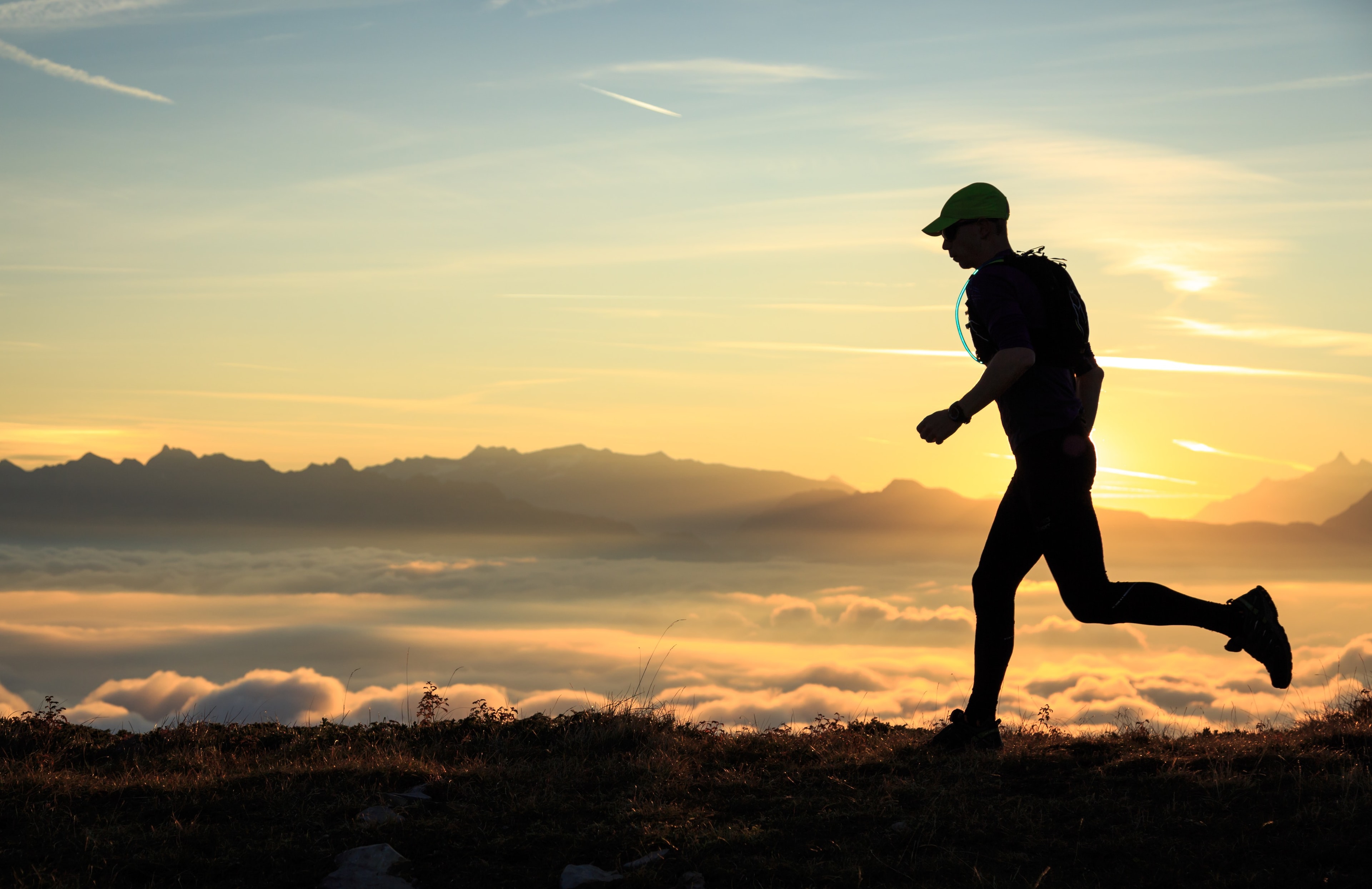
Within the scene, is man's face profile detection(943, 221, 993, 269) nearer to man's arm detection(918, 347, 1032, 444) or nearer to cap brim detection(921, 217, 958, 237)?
cap brim detection(921, 217, 958, 237)

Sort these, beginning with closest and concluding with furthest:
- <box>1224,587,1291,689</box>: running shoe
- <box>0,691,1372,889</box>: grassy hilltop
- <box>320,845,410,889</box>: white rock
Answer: <box>0,691,1372,889</box>: grassy hilltop, <box>320,845,410,889</box>: white rock, <box>1224,587,1291,689</box>: running shoe

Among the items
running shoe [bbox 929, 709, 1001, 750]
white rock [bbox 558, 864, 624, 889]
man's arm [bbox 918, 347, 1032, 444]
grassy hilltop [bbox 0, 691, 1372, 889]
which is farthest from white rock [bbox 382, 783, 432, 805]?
man's arm [bbox 918, 347, 1032, 444]

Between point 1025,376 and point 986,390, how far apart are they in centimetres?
57

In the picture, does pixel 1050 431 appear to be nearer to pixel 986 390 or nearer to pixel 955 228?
pixel 986 390

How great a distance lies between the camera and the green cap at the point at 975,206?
20.1 feet

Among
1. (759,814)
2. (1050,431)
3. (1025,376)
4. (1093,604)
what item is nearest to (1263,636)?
(1093,604)

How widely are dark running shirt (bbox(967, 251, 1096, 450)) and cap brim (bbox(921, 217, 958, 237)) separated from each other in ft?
1.10

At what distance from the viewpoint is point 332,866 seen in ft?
16.0

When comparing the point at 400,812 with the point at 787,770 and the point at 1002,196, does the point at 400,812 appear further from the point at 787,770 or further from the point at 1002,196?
the point at 1002,196

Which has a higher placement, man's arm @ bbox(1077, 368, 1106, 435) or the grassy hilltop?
man's arm @ bbox(1077, 368, 1106, 435)

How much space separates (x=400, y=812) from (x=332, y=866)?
0.67m

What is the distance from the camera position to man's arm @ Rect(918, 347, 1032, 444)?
17.8 feet

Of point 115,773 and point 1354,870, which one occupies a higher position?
point 1354,870

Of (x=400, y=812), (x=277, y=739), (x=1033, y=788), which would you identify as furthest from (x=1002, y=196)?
(x=277, y=739)
